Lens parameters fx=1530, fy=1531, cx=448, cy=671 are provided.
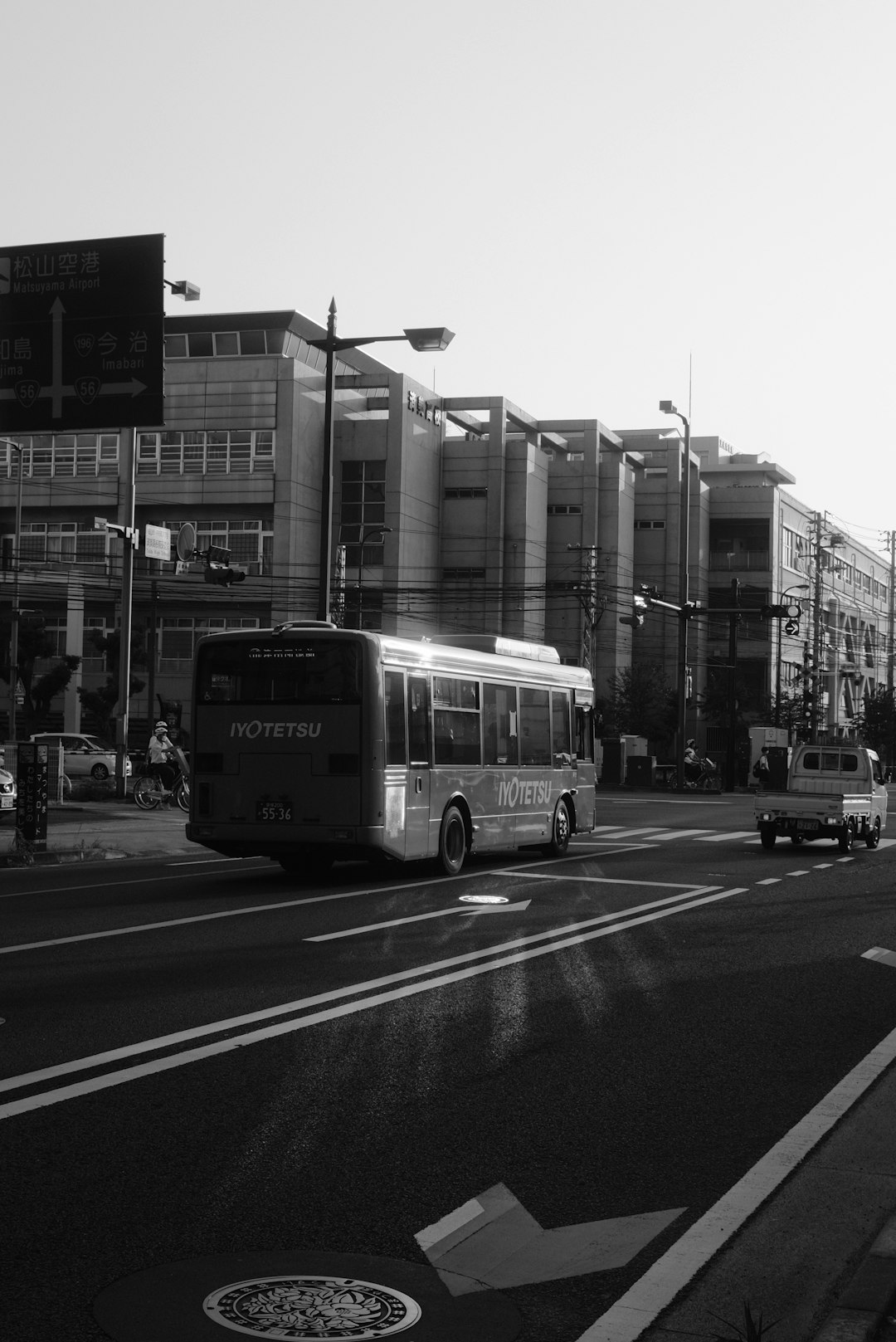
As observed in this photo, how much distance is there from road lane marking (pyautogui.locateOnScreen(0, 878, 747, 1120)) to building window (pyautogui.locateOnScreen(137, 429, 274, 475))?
2475 inches

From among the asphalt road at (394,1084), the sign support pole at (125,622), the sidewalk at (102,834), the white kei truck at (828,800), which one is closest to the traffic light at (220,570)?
the sign support pole at (125,622)

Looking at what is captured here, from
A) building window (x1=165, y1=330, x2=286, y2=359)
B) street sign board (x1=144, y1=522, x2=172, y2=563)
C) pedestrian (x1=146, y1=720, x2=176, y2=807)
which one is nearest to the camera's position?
street sign board (x1=144, y1=522, x2=172, y2=563)

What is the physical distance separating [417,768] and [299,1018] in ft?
31.6

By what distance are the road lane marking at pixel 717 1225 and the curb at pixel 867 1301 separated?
516 millimetres

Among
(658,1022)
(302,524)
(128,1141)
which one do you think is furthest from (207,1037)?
(302,524)

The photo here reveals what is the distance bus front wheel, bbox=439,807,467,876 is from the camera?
1941 cm

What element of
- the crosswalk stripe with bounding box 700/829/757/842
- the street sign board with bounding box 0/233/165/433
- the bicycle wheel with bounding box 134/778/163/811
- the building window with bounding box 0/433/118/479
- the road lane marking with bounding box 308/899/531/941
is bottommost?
the crosswalk stripe with bounding box 700/829/757/842

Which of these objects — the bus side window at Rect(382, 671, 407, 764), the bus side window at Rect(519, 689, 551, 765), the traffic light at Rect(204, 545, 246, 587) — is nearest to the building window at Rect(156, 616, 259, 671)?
the traffic light at Rect(204, 545, 246, 587)

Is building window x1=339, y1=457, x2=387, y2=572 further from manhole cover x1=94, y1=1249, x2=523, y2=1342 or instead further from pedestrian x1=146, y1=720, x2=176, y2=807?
manhole cover x1=94, y1=1249, x2=523, y2=1342

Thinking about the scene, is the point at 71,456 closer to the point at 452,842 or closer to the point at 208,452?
the point at 208,452

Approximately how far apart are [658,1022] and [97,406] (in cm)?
1415

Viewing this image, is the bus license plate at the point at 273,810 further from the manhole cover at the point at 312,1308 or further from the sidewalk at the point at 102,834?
the manhole cover at the point at 312,1308

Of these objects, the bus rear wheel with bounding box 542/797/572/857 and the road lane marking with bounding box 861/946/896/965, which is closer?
the road lane marking with bounding box 861/946/896/965

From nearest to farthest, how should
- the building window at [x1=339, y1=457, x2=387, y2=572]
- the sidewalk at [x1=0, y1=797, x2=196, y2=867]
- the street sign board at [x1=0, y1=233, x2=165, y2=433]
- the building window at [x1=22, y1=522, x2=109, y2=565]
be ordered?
the street sign board at [x1=0, y1=233, x2=165, y2=433]
the sidewalk at [x1=0, y1=797, x2=196, y2=867]
the building window at [x1=22, y1=522, x2=109, y2=565]
the building window at [x1=339, y1=457, x2=387, y2=572]
